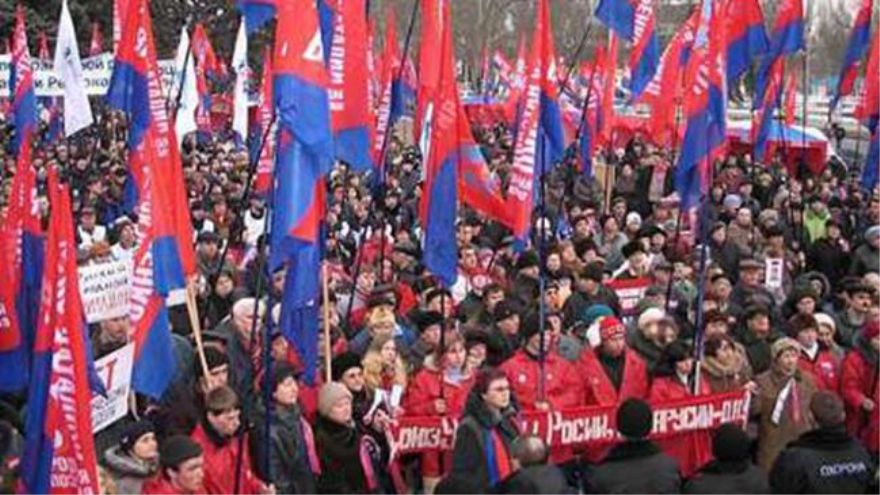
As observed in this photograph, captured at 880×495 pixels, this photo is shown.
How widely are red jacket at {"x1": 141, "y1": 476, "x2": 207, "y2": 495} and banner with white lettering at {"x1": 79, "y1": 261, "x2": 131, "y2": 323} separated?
1857 mm

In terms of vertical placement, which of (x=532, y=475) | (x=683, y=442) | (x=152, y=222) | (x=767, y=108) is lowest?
(x=683, y=442)

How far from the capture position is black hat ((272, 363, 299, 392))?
641cm

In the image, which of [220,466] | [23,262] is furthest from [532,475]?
[23,262]

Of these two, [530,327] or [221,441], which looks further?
[530,327]

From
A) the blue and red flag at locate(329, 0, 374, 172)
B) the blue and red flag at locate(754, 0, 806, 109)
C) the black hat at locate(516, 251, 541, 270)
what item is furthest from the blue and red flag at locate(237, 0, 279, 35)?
the blue and red flag at locate(754, 0, 806, 109)

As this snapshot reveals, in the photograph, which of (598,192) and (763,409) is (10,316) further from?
(598,192)

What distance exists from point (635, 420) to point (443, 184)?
2.96 m

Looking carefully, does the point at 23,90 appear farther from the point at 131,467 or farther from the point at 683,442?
the point at 131,467

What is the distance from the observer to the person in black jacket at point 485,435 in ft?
21.3

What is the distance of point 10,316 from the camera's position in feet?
25.2

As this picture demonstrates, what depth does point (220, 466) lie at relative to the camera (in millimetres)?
5902

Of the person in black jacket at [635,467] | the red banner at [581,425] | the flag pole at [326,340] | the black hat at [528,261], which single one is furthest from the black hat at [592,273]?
the person in black jacket at [635,467]

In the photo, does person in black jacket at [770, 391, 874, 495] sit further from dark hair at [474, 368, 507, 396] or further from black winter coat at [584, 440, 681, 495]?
dark hair at [474, 368, 507, 396]

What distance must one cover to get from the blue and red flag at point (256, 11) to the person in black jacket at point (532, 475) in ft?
12.7
